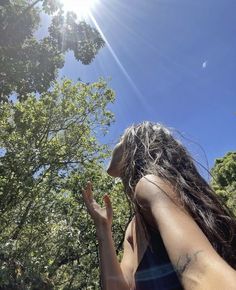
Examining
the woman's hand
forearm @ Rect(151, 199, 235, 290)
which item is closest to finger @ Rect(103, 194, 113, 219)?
the woman's hand

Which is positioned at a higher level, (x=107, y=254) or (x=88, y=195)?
(x=88, y=195)

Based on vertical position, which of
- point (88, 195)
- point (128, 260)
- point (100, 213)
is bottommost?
point (128, 260)

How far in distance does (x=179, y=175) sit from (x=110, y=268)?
0.53m

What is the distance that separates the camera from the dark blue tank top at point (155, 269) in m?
1.17

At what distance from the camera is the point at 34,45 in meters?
10.1

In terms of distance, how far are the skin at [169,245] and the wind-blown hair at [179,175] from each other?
0.23ft

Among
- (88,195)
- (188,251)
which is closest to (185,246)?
(188,251)

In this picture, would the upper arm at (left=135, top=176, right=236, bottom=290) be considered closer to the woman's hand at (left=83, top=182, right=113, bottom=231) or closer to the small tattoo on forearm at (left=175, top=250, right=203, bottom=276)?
the small tattoo on forearm at (left=175, top=250, right=203, bottom=276)

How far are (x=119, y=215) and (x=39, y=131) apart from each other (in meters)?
5.75

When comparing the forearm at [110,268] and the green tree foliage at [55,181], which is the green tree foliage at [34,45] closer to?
the green tree foliage at [55,181]

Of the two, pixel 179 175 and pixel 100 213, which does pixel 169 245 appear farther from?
pixel 100 213

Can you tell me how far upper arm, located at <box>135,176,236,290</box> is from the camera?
2.67ft

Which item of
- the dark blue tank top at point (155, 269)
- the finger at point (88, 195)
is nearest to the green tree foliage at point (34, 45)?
the finger at point (88, 195)

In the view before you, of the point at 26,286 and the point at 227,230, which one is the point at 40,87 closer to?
the point at 26,286
